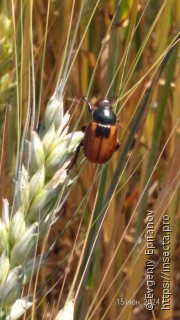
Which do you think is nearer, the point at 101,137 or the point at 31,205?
the point at 31,205

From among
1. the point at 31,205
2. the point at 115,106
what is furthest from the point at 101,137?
the point at 31,205

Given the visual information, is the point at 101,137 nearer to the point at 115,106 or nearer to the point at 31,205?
the point at 115,106

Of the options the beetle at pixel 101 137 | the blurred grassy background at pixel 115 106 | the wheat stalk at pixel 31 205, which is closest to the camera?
the wheat stalk at pixel 31 205

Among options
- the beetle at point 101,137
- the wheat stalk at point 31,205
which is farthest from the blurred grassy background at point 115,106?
the wheat stalk at point 31,205

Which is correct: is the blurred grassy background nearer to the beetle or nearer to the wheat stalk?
the beetle

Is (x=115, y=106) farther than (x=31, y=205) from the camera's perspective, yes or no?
Yes

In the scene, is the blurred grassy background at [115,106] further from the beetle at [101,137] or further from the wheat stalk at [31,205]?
the wheat stalk at [31,205]

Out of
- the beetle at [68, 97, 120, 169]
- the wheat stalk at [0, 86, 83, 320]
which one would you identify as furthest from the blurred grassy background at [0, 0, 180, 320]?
the wheat stalk at [0, 86, 83, 320]

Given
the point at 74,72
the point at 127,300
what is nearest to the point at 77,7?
the point at 74,72

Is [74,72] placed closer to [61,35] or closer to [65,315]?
[61,35]
